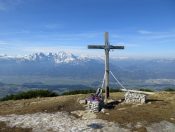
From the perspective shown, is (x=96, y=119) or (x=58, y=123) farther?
(x=96, y=119)

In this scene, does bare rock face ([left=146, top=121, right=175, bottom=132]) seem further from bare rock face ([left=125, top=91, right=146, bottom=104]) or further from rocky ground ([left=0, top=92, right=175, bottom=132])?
bare rock face ([left=125, top=91, right=146, bottom=104])

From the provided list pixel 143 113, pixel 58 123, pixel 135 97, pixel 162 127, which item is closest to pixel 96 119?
pixel 58 123

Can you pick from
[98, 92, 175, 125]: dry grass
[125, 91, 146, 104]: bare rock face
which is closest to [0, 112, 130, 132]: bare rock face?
[98, 92, 175, 125]: dry grass

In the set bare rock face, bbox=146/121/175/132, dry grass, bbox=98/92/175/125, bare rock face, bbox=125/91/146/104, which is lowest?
bare rock face, bbox=146/121/175/132

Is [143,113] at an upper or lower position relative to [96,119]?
upper

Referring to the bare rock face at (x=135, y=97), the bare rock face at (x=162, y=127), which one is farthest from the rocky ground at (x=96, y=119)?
the bare rock face at (x=135, y=97)

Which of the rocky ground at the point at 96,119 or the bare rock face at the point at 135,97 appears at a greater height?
the bare rock face at the point at 135,97

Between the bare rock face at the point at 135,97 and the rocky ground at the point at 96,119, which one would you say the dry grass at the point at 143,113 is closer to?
the rocky ground at the point at 96,119

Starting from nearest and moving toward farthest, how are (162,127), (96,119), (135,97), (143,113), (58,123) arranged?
(162,127), (58,123), (96,119), (143,113), (135,97)

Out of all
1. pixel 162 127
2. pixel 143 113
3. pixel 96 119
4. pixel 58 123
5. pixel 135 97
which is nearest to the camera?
pixel 162 127

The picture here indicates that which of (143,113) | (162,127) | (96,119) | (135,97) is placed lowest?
(162,127)

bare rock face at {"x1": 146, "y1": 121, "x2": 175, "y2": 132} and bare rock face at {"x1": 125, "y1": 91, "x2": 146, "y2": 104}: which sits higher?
bare rock face at {"x1": 125, "y1": 91, "x2": 146, "y2": 104}

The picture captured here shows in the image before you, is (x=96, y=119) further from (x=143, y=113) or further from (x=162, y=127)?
(x=162, y=127)

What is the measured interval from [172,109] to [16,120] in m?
15.2
